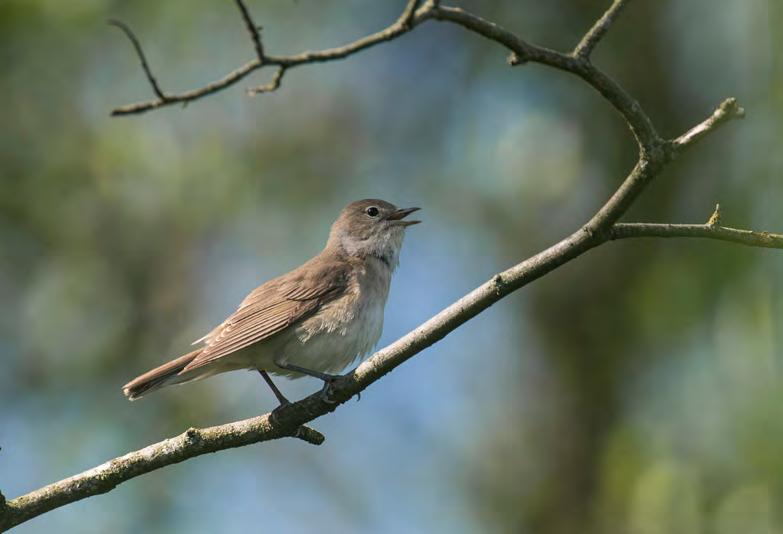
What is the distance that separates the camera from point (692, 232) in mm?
4195

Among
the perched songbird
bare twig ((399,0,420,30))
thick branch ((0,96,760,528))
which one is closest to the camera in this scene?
bare twig ((399,0,420,30))

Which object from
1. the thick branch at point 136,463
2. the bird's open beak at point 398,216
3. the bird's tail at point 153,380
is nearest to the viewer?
the thick branch at point 136,463

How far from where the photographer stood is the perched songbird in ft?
20.5

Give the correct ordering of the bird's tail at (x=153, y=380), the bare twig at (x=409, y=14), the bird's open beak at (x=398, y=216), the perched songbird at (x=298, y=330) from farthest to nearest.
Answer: the bird's open beak at (x=398, y=216) → the perched songbird at (x=298, y=330) → the bird's tail at (x=153, y=380) → the bare twig at (x=409, y=14)

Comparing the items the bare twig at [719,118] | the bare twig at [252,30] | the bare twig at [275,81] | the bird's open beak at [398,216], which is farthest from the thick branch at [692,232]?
the bird's open beak at [398,216]

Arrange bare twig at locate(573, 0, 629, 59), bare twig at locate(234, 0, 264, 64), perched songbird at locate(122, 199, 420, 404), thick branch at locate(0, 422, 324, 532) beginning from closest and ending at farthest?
1. bare twig at locate(234, 0, 264, 64)
2. bare twig at locate(573, 0, 629, 59)
3. thick branch at locate(0, 422, 324, 532)
4. perched songbird at locate(122, 199, 420, 404)

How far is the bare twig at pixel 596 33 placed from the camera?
3912mm

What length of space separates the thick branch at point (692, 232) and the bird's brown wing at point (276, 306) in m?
2.89

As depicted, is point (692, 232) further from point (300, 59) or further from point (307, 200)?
point (307, 200)

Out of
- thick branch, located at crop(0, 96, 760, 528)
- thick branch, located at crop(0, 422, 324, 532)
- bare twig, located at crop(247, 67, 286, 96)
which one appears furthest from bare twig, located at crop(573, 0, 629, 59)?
thick branch, located at crop(0, 422, 324, 532)

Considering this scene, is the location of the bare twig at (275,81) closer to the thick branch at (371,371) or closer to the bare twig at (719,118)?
the thick branch at (371,371)

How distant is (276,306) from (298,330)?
263 mm

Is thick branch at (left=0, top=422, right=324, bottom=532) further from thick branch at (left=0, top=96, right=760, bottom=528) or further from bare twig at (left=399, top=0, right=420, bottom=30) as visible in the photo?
bare twig at (left=399, top=0, right=420, bottom=30)

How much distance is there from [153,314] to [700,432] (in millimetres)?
8421
